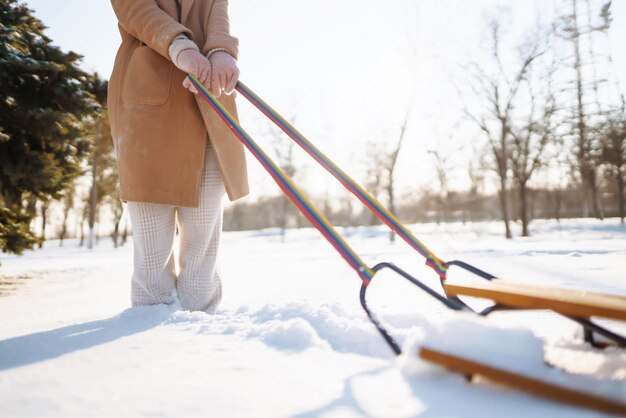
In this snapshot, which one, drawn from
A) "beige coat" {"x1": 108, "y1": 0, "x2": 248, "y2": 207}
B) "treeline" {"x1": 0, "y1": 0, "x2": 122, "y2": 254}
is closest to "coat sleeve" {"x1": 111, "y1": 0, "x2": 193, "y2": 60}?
"beige coat" {"x1": 108, "y1": 0, "x2": 248, "y2": 207}

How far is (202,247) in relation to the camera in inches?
76.0

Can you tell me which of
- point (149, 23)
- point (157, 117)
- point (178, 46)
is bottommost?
point (157, 117)

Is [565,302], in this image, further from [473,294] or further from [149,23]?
[149,23]

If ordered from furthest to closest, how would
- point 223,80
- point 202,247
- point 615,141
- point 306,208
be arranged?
point 615,141 → point 202,247 → point 223,80 → point 306,208

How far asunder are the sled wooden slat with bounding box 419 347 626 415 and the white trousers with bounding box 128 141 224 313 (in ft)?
4.72

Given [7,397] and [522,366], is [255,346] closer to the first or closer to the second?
[7,397]

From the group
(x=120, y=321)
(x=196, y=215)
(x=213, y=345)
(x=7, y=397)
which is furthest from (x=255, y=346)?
(x=196, y=215)

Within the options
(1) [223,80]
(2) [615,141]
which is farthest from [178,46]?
(2) [615,141]

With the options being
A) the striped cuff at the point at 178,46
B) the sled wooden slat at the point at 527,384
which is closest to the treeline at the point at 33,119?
the striped cuff at the point at 178,46

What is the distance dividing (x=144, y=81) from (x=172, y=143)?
→ 0.32m

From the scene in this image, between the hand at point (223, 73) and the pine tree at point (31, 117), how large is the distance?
336 cm

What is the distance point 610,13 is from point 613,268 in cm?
1744

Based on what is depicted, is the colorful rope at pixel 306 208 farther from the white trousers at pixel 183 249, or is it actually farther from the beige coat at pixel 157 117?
the white trousers at pixel 183 249

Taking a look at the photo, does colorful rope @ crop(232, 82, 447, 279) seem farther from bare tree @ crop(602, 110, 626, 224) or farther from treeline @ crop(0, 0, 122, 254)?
bare tree @ crop(602, 110, 626, 224)
